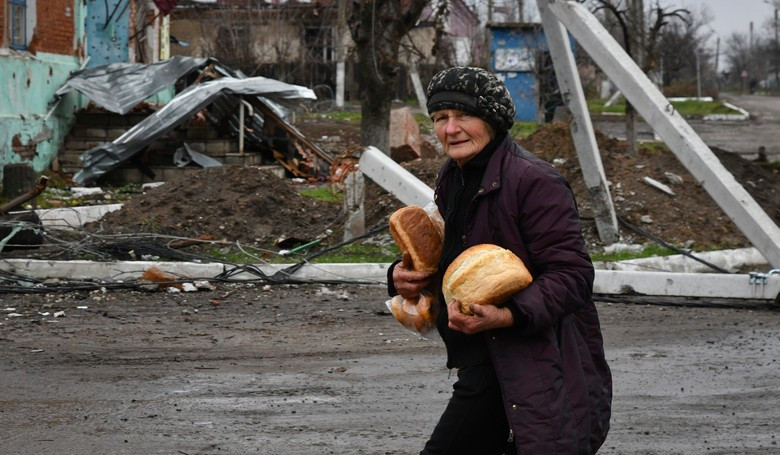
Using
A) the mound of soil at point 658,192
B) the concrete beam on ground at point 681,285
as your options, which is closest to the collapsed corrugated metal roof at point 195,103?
the mound of soil at point 658,192

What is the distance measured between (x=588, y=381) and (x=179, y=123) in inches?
677

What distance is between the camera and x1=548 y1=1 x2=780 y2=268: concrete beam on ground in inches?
414

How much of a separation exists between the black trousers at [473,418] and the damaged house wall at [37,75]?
15.6 metres

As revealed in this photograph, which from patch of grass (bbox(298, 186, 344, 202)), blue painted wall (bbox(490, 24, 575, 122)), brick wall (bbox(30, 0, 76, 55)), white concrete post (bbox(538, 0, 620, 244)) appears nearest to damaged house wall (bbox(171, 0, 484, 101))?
blue painted wall (bbox(490, 24, 575, 122))

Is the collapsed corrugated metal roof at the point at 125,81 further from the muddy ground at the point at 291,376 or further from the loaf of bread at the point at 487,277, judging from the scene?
the loaf of bread at the point at 487,277

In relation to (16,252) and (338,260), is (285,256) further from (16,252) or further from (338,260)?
(16,252)

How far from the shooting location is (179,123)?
786 inches

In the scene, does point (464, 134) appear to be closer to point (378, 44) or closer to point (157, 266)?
point (157, 266)

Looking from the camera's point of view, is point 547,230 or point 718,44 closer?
point 547,230

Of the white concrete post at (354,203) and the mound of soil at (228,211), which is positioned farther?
the mound of soil at (228,211)

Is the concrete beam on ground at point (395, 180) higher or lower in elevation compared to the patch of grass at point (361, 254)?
higher

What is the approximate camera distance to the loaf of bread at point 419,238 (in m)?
3.74

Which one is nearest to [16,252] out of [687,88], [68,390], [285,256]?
[285,256]

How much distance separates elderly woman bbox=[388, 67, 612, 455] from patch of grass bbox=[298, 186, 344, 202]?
1235cm
